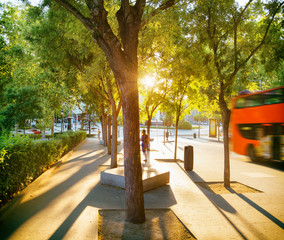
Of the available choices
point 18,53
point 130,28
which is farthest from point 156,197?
point 18,53

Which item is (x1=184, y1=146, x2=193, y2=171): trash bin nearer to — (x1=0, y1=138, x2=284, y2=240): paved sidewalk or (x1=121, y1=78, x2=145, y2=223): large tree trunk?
(x1=0, y1=138, x2=284, y2=240): paved sidewalk

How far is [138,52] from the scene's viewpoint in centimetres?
1002

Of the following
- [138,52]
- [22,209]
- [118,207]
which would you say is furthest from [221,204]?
[138,52]

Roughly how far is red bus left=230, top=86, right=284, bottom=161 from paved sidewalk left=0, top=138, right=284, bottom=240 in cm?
177

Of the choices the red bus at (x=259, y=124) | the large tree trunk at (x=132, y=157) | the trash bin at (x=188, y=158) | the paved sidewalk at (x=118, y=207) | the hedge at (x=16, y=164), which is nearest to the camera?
the paved sidewalk at (x=118, y=207)

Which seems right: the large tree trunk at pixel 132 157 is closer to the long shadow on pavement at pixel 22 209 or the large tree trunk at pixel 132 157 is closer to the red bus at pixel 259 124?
the long shadow on pavement at pixel 22 209

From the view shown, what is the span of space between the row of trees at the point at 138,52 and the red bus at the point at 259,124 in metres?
0.95

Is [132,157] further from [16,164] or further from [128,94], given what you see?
[16,164]

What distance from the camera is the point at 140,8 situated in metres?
5.13

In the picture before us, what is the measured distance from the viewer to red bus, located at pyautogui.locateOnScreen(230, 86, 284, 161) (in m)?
9.55

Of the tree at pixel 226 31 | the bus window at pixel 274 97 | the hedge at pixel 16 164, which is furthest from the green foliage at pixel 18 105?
the bus window at pixel 274 97

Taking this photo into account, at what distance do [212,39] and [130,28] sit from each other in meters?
4.79

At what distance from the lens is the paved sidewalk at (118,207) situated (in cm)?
455

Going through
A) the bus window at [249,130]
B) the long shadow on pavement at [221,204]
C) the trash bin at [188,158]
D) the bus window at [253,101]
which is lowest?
the long shadow on pavement at [221,204]
